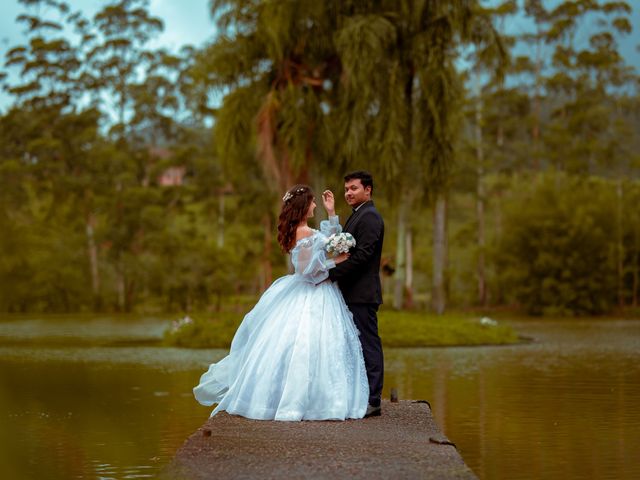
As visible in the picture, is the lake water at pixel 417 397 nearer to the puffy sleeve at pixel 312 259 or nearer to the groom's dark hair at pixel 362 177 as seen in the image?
the puffy sleeve at pixel 312 259

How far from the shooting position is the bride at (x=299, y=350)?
8.09m

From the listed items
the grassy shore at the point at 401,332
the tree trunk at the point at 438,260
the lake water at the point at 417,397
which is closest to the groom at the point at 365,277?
the lake water at the point at 417,397

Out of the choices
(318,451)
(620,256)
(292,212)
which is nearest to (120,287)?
(620,256)

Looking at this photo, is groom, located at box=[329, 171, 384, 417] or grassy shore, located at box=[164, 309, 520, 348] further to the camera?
grassy shore, located at box=[164, 309, 520, 348]

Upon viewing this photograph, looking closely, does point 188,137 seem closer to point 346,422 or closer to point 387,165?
point 387,165

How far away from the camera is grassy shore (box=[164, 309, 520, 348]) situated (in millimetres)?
22641

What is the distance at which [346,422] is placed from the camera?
26.1 feet

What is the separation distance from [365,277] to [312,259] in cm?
48

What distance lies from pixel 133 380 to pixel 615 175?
130ft

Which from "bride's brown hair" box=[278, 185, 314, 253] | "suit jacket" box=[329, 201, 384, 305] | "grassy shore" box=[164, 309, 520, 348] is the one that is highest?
"bride's brown hair" box=[278, 185, 314, 253]

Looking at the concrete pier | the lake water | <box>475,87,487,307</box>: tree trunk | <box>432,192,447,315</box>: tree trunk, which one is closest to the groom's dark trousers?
the concrete pier

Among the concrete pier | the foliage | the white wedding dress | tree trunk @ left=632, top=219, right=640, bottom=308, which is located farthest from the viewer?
tree trunk @ left=632, top=219, right=640, bottom=308

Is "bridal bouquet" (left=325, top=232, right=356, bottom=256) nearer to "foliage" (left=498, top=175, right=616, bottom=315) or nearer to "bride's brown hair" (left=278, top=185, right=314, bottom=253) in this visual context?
"bride's brown hair" (left=278, top=185, right=314, bottom=253)

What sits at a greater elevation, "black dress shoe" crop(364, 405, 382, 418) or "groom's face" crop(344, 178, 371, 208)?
"groom's face" crop(344, 178, 371, 208)
